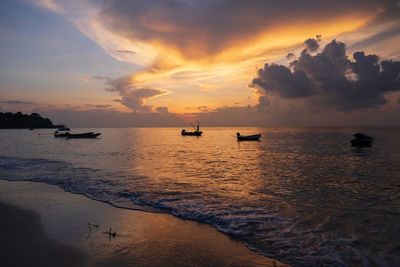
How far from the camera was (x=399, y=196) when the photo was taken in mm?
13484

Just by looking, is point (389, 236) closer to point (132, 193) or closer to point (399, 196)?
point (399, 196)

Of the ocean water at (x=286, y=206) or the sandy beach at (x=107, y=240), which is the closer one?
the sandy beach at (x=107, y=240)

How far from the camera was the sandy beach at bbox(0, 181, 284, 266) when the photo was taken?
5.94 metres

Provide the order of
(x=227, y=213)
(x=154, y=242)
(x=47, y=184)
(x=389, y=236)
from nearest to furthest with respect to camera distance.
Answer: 1. (x=154, y=242)
2. (x=389, y=236)
3. (x=227, y=213)
4. (x=47, y=184)

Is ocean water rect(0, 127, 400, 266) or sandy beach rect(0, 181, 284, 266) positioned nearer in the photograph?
sandy beach rect(0, 181, 284, 266)

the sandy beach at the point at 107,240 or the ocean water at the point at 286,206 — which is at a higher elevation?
the sandy beach at the point at 107,240

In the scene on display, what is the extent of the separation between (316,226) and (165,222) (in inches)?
230

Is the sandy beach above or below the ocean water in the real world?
above

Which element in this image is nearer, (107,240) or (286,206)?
(107,240)

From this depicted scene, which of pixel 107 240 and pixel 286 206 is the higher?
pixel 107 240

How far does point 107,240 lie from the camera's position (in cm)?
699

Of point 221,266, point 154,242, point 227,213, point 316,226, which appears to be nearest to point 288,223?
point 316,226

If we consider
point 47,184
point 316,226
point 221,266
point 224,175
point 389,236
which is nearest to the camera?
point 221,266

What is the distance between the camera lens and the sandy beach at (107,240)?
19.5ft
